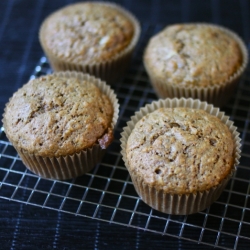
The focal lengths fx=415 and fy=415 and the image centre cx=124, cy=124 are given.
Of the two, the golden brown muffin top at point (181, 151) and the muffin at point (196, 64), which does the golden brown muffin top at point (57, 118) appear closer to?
the golden brown muffin top at point (181, 151)

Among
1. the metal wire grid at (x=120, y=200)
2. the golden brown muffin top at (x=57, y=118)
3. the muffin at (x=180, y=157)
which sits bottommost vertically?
the metal wire grid at (x=120, y=200)

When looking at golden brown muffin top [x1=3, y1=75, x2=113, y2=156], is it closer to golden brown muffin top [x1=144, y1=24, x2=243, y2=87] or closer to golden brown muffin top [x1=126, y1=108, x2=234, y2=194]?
golden brown muffin top [x1=126, y1=108, x2=234, y2=194]

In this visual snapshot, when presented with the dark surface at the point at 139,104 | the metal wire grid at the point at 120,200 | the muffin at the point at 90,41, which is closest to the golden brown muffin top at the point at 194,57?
the muffin at the point at 90,41

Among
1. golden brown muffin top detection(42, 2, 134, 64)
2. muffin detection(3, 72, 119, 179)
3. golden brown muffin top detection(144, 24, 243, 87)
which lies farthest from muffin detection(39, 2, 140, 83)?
muffin detection(3, 72, 119, 179)

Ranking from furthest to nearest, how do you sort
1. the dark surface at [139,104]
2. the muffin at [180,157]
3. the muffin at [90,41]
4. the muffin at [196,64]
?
the muffin at [90,41], the muffin at [196,64], the dark surface at [139,104], the muffin at [180,157]

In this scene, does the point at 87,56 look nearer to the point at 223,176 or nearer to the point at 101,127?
the point at 101,127

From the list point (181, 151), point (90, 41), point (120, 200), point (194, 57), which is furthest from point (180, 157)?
point (90, 41)
